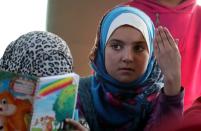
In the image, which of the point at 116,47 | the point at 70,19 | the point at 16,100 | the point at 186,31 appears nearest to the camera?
the point at 16,100

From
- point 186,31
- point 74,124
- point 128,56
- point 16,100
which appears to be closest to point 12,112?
point 16,100

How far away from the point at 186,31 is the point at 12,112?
767 mm

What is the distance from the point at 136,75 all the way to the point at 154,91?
10 cm

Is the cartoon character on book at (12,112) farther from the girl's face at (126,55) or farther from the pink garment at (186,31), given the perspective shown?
the pink garment at (186,31)

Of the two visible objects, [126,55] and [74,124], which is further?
[126,55]

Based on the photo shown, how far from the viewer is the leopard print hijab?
0.64 meters

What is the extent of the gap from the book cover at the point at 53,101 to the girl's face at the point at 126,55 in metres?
0.23

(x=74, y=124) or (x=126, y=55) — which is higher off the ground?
(x=126, y=55)

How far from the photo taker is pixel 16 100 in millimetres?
602

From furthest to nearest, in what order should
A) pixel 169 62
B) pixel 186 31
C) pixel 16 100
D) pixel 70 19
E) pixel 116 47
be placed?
pixel 70 19 < pixel 186 31 < pixel 116 47 < pixel 169 62 < pixel 16 100

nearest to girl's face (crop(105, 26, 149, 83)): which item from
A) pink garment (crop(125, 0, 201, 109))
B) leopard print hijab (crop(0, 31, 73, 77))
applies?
leopard print hijab (crop(0, 31, 73, 77))

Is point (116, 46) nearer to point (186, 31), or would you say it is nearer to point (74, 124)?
point (74, 124)

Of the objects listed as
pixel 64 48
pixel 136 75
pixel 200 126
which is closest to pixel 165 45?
pixel 136 75

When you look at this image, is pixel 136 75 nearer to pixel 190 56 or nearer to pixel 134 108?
pixel 134 108
